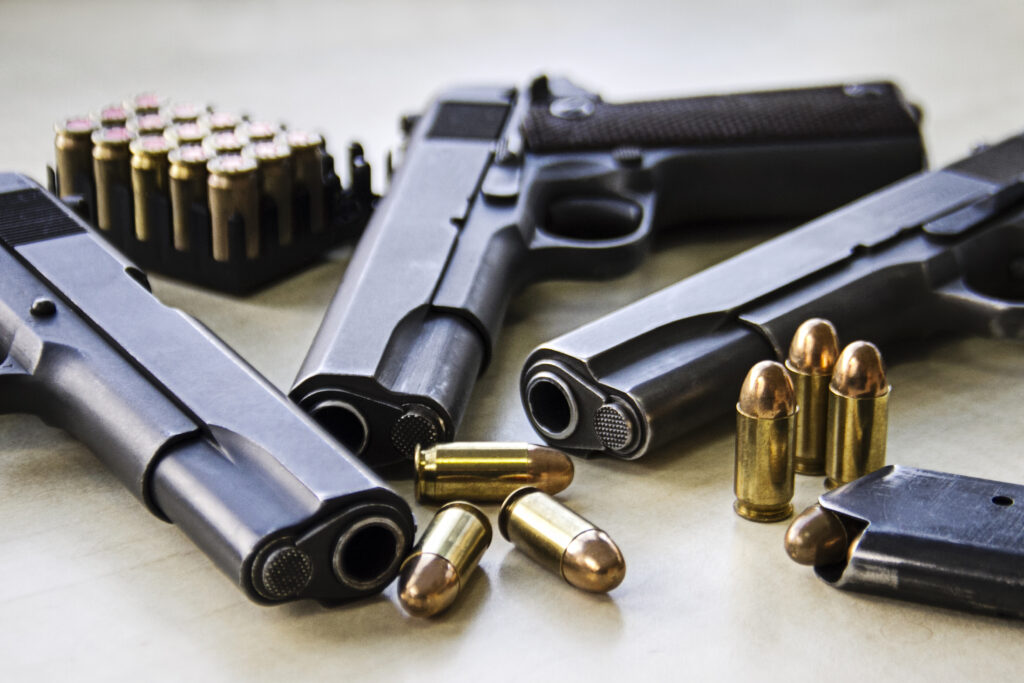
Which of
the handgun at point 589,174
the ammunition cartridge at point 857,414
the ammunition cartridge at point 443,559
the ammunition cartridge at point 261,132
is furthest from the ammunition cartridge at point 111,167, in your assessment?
the ammunition cartridge at point 857,414

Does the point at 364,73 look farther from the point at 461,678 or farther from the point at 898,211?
the point at 461,678

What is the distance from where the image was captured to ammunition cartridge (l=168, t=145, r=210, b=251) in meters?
2.14

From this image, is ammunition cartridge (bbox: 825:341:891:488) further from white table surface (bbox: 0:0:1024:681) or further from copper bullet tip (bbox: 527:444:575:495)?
copper bullet tip (bbox: 527:444:575:495)

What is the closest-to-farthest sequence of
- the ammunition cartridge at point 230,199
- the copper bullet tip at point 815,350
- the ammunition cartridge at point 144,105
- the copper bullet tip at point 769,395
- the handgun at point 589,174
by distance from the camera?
the copper bullet tip at point 769,395, the copper bullet tip at point 815,350, the handgun at point 589,174, the ammunition cartridge at point 230,199, the ammunition cartridge at point 144,105

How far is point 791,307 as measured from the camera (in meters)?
1.79

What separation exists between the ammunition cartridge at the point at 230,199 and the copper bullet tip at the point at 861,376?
3.72 ft

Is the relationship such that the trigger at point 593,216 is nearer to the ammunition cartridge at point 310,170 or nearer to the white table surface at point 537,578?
the white table surface at point 537,578

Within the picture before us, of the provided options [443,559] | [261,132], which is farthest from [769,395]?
[261,132]

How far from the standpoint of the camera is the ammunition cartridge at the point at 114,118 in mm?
2285

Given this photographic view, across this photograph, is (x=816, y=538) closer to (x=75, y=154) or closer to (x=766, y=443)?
(x=766, y=443)

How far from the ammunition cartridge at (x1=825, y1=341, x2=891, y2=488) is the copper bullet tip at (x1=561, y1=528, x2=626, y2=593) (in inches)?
15.0

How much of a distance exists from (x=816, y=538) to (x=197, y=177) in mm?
1330

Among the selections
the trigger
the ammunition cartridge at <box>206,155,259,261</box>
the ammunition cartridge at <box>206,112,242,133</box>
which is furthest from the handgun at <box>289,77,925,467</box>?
the ammunition cartridge at <box>206,112,242,133</box>

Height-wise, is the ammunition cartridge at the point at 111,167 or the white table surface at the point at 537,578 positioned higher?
the ammunition cartridge at the point at 111,167
